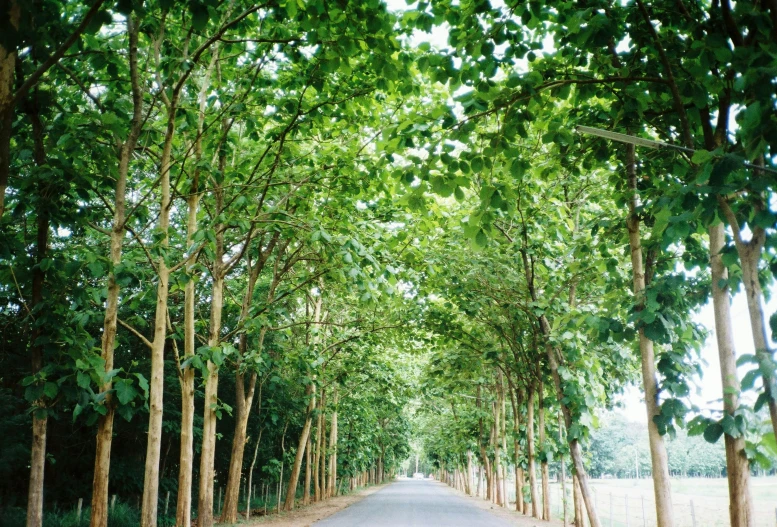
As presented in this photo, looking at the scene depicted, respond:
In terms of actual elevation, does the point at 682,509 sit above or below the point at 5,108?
below

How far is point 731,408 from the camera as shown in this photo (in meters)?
4.16

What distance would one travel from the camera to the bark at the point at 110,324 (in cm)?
598

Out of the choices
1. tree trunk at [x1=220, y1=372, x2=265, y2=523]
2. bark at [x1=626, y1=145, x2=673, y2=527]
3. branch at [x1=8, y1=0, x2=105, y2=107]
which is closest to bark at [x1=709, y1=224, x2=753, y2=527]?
bark at [x1=626, y1=145, x2=673, y2=527]

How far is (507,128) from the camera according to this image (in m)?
4.62

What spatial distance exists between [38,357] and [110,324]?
86 centimetres

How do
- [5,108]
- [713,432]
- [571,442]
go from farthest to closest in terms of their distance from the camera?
[571,442]
[713,432]
[5,108]

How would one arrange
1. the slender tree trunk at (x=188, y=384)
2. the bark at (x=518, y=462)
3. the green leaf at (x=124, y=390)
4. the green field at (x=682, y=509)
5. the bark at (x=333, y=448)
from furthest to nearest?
1. the bark at (x=333, y=448)
2. the bark at (x=518, y=462)
3. the green field at (x=682, y=509)
4. the slender tree trunk at (x=188, y=384)
5. the green leaf at (x=124, y=390)

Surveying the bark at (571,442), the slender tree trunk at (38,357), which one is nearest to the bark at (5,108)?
the slender tree trunk at (38,357)

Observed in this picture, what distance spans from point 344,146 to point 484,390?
24895 mm

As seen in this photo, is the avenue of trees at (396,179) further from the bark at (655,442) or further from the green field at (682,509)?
the green field at (682,509)

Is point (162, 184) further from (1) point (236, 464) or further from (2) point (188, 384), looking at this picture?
(1) point (236, 464)

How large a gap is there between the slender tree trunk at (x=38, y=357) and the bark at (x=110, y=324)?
0.53 metres

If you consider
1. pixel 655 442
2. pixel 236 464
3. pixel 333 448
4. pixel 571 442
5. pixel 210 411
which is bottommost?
pixel 333 448

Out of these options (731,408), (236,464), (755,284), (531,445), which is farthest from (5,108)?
(531,445)
